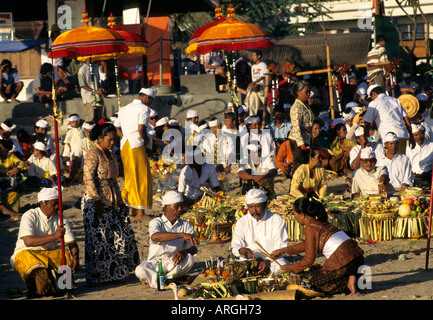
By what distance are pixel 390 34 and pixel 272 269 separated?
13914 mm

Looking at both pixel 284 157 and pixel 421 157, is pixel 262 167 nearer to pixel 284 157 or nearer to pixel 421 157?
pixel 284 157

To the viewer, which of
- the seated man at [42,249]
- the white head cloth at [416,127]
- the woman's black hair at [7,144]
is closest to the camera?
the seated man at [42,249]

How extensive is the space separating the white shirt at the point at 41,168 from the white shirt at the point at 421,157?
6231mm

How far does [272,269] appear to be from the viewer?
813cm

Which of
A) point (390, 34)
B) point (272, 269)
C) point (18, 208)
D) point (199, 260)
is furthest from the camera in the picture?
point (390, 34)

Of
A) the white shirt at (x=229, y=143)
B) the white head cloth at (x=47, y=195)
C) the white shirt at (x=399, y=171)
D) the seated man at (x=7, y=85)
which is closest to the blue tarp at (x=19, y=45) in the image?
the seated man at (x=7, y=85)

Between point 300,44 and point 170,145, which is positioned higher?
point 300,44

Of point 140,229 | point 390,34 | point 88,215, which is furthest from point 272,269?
point 390,34

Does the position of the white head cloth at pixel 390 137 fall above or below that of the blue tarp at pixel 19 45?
below

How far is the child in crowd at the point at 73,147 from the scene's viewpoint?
14.3 metres

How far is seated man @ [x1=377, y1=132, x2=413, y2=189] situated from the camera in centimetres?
1150

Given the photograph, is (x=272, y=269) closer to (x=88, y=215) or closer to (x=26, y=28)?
(x=88, y=215)

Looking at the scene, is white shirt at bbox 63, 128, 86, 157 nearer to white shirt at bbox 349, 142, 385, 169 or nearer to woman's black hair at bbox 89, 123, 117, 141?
white shirt at bbox 349, 142, 385, 169

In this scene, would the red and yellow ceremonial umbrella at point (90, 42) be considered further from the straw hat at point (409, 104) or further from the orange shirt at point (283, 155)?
the straw hat at point (409, 104)
